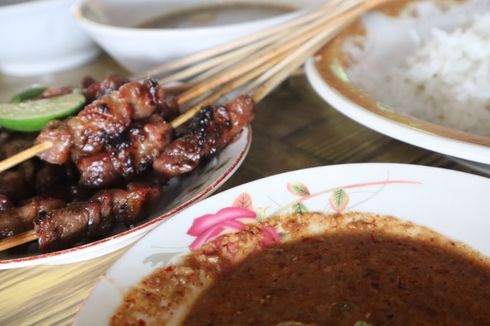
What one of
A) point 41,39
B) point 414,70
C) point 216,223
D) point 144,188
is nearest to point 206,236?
point 216,223

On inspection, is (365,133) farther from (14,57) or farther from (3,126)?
(14,57)

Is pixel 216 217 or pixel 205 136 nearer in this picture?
pixel 216 217

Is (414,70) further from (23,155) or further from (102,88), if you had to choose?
(23,155)

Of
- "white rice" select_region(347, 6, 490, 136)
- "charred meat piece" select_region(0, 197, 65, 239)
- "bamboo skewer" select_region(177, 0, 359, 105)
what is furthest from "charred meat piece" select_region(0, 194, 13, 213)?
"white rice" select_region(347, 6, 490, 136)

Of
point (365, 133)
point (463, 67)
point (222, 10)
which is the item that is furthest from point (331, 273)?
point (222, 10)

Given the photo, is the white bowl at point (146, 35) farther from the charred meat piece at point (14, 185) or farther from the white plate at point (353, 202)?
the white plate at point (353, 202)
